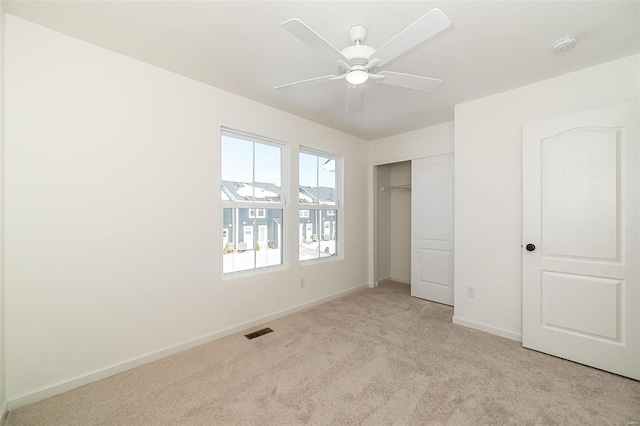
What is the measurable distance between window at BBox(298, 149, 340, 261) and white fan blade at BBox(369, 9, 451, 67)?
2141 mm

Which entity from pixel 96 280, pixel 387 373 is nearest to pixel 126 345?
pixel 96 280

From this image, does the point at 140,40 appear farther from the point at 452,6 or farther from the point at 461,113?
the point at 461,113

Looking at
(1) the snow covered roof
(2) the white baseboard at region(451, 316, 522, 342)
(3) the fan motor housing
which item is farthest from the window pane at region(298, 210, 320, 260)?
(3) the fan motor housing

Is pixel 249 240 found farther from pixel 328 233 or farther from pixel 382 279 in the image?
pixel 382 279

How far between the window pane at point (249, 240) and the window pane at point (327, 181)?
0.85m

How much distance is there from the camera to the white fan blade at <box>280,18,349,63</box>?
1.26m

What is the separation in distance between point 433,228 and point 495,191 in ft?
3.94

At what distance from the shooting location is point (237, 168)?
2.93 meters

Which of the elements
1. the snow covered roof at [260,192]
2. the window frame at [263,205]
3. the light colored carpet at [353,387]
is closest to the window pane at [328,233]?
the snow covered roof at [260,192]

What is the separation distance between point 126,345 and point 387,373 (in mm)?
2078

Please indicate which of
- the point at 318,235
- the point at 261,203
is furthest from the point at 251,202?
the point at 318,235

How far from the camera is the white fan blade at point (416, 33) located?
123cm

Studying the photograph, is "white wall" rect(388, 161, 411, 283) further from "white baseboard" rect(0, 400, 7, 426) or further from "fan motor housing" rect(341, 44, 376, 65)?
"white baseboard" rect(0, 400, 7, 426)

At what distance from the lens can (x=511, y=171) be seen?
2674mm
